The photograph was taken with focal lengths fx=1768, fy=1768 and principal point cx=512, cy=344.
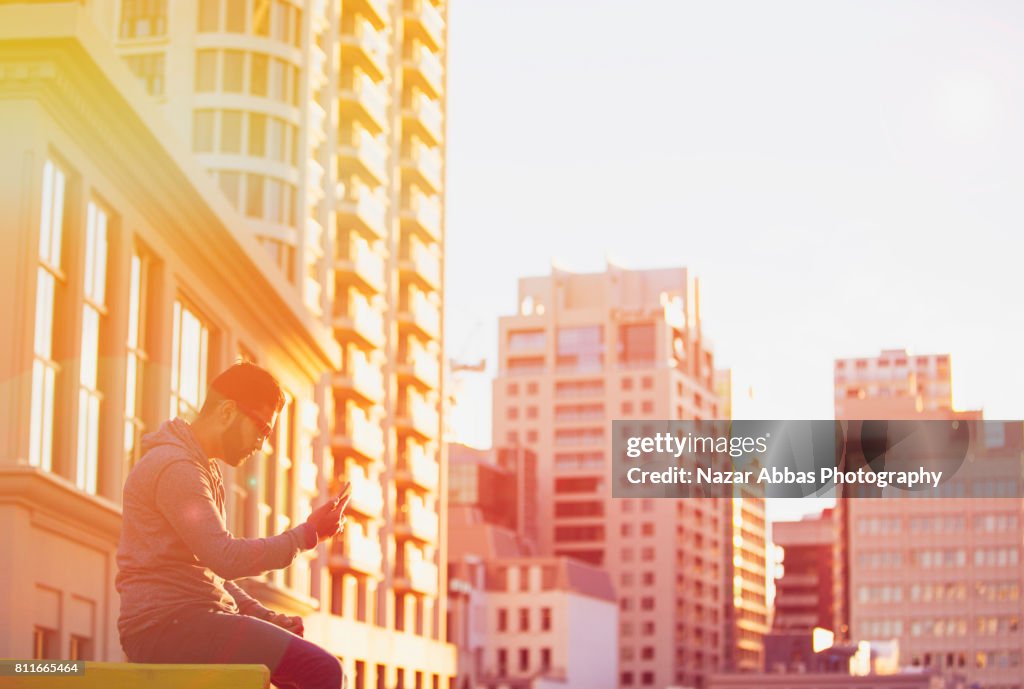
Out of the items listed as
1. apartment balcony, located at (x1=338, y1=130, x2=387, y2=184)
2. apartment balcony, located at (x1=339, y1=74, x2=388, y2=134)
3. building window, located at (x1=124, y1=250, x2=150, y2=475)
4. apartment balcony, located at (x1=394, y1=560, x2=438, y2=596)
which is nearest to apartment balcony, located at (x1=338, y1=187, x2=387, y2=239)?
apartment balcony, located at (x1=338, y1=130, x2=387, y2=184)

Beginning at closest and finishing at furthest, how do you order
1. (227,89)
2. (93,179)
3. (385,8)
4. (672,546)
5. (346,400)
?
(93,179) < (227,89) < (346,400) < (385,8) < (672,546)

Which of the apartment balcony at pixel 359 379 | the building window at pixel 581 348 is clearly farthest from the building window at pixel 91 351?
the building window at pixel 581 348

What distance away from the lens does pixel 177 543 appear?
18.1 ft

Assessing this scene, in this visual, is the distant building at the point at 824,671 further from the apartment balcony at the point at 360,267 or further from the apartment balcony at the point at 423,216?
the apartment balcony at the point at 360,267

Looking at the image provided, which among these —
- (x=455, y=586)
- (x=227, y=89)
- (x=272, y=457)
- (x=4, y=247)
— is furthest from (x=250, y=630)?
(x=455, y=586)

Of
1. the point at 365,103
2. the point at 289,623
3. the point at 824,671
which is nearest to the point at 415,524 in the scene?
the point at 365,103

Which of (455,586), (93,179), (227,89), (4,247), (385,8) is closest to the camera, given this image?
(4,247)

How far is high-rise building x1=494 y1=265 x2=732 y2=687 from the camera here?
6786 inches

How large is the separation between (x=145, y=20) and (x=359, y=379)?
63.3ft

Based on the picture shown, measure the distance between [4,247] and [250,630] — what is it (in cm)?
1604

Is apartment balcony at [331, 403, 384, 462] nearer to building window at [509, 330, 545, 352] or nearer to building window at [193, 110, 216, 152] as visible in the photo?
building window at [193, 110, 216, 152]

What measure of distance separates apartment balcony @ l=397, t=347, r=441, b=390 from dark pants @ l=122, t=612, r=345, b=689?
79.7 metres

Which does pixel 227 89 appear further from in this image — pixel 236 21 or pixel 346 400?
pixel 346 400

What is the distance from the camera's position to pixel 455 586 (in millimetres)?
126875
